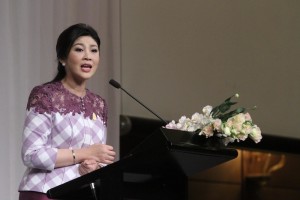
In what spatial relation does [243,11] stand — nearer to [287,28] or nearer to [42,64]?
[287,28]

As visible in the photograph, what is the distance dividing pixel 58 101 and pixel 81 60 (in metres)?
0.17

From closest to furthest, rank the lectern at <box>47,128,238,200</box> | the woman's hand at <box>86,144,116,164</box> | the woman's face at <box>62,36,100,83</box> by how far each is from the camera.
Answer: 1. the lectern at <box>47,128,238,200</box>
2. the woman's hand at <box>86,144,116,164</box>
3. the woman's face at <box>62,36,100,83</box>

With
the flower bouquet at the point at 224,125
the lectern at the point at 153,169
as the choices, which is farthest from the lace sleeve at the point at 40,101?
the flower bouquet at the point at 224,125

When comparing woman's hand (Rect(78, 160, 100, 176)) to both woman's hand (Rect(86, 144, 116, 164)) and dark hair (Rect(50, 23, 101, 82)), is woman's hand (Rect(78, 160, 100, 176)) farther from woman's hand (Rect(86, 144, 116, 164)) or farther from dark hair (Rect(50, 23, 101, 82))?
dark hair (Rect(50, 23, 101, 82))

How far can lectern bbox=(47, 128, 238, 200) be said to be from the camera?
165 centimetres

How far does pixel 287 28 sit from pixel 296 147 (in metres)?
1.02

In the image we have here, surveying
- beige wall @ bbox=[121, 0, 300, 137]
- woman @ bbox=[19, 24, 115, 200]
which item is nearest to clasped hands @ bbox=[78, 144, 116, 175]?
woman @ bbox=[19, 24, 115, 200]

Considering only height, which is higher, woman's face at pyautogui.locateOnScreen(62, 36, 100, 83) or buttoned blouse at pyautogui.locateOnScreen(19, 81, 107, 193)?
woman's face at pyautogui.locateOnScreen(62, 36, 100, 83)

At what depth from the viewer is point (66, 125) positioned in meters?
2.01

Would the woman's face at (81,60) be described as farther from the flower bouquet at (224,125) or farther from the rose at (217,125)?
the rose at (217,125)

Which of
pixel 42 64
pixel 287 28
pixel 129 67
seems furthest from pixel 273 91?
pixel 42 64

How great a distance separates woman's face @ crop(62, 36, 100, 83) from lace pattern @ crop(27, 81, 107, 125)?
58 mm

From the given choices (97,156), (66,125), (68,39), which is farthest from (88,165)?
(68,39)

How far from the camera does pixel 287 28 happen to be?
5395 mm
